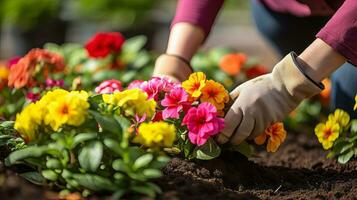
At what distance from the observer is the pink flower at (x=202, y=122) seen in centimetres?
220

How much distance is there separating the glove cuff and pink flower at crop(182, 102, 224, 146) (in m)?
0.27

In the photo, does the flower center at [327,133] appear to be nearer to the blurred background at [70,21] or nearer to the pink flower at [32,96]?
the pink flower at [32,96]

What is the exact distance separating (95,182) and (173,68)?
895mm

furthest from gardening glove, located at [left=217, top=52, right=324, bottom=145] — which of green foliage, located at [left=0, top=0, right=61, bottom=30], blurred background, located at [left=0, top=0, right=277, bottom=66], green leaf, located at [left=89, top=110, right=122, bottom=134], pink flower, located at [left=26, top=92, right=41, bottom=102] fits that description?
green foliage, located at [left=0, top=0, right=61, bottom=30]

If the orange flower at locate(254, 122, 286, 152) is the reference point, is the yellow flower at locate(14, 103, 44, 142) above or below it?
below

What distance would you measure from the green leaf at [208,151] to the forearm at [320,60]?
1.26ft

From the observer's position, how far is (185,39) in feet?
9.16

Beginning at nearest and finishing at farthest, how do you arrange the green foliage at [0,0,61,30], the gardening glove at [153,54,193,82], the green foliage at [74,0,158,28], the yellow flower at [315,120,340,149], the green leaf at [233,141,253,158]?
1. the green leaf at [233,141,253,158]
2. the yellow flower at [315,120,340,149]
3. the gardening glove at [153,54,193,82]
4. the green foliage at [0,0,61,30]
5. the green foliage at [74,0,158,28]

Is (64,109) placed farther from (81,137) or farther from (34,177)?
(34,177)

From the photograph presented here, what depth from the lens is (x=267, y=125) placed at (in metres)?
2.39

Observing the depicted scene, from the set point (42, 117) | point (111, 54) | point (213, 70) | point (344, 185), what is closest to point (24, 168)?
point (42, 117)

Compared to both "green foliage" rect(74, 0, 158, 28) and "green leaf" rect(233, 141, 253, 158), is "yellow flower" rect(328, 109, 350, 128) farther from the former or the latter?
"green foliage" rect(74, 0, 158, 28)

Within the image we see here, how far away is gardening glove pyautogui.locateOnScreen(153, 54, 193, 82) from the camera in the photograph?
2.73 m

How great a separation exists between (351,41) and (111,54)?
1856 mm
